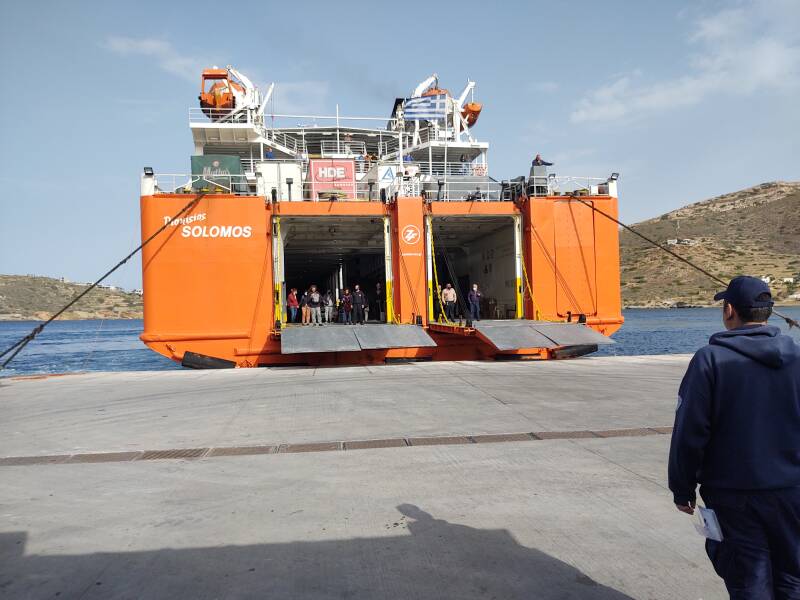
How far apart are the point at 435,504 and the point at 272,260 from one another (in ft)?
39.9

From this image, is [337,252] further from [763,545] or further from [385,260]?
[763,545]

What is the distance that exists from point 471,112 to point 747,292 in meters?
23.5

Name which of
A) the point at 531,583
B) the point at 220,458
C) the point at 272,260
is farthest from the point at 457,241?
the point at 531,583

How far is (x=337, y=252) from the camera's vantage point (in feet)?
83.8

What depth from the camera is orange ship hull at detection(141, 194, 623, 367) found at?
15172mm

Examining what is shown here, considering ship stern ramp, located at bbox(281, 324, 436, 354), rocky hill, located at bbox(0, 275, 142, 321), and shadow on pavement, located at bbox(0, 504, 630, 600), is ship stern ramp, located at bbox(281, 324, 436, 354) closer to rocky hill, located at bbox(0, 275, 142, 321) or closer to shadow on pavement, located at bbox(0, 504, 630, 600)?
shadow on pavement, located at bbox(0, 504, 630, 600)

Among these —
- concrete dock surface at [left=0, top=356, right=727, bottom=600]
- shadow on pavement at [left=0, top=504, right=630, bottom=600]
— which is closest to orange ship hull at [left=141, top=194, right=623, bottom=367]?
concrete dock surface at [left=0, top=356, right=727, bottom=600]

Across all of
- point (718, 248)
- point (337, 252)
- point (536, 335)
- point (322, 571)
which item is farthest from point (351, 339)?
point (718, 248)

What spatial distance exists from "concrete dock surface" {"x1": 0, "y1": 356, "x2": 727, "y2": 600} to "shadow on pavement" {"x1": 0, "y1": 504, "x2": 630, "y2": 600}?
1cm

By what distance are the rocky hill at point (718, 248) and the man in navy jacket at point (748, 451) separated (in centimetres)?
6640

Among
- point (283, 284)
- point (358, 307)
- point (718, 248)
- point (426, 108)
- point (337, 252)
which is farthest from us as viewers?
point (718, 248)

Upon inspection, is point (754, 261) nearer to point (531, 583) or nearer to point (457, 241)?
point (457, 241)

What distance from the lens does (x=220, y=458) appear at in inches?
Answer: 236

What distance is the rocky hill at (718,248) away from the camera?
68125 millimetres
